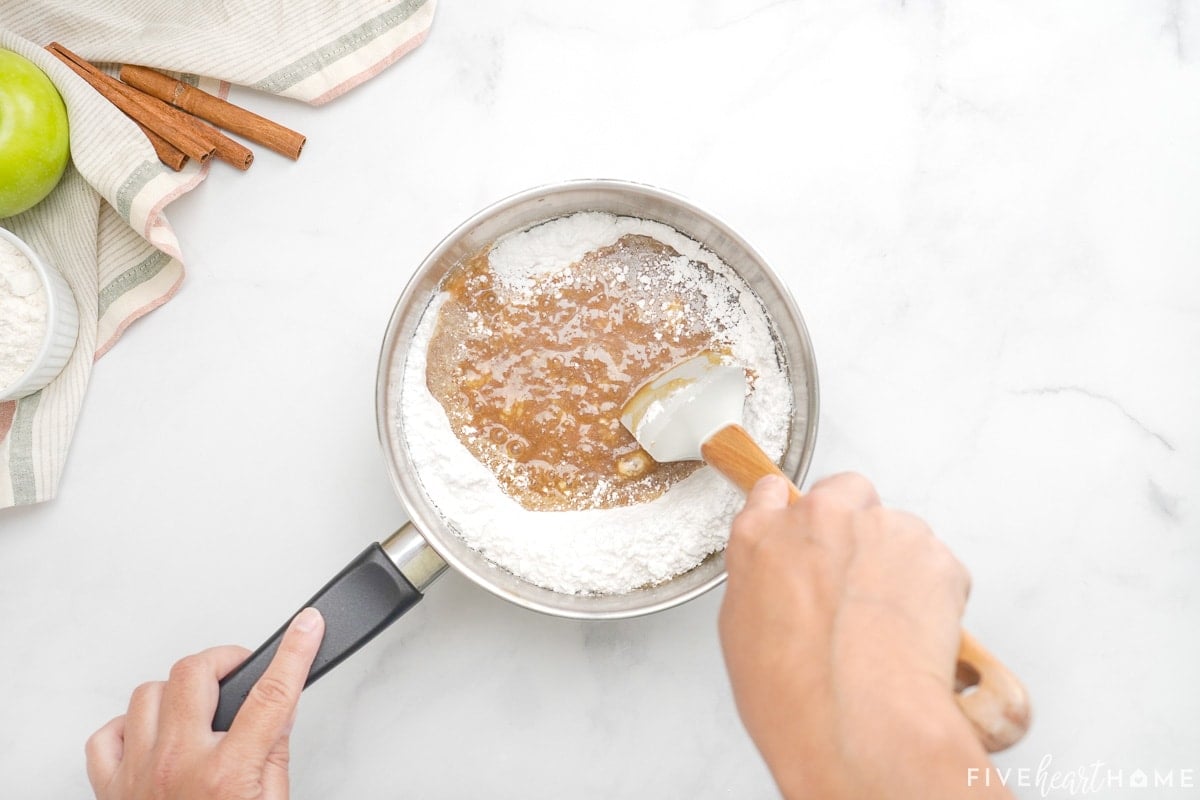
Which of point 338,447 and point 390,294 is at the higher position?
point 390,294

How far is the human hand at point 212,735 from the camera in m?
1.12

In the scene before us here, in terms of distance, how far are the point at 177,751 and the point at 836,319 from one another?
1200 millimetres

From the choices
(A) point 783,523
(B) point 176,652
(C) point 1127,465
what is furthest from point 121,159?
(C) point 1127,465

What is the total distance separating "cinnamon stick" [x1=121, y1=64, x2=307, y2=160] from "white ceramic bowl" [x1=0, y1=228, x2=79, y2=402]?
0.34m

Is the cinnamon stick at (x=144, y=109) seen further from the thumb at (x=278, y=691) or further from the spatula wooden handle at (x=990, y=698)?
the spatula wooden handle at (x=990, y=698)

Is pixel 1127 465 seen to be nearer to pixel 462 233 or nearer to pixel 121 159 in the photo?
pixel 462 233

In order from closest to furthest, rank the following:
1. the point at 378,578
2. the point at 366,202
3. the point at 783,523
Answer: the point at 783,523 → the point at 378,578 → the point at 366,202

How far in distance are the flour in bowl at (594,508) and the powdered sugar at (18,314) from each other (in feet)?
1.98

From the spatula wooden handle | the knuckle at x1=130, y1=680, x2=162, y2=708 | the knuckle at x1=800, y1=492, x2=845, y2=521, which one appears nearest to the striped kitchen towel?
the knuckle at x1=130, y1=680, x2=162, y2=708

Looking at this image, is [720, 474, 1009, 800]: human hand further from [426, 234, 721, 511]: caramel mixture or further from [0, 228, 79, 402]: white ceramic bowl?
[0, 228, 79, 402]: white ceramic bowl

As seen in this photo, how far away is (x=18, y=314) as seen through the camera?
4.33ft

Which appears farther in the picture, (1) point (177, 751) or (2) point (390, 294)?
(2) point (390, 294)

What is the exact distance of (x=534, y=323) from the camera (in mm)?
1327

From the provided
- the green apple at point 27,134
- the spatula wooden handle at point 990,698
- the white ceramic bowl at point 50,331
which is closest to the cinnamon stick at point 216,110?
the green apple at point 27,134
